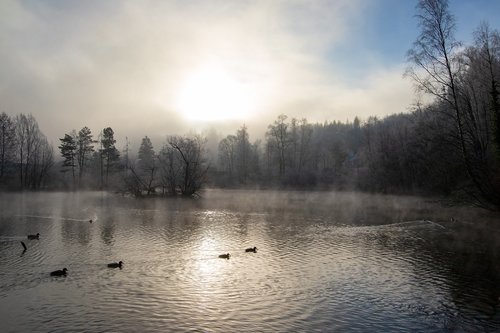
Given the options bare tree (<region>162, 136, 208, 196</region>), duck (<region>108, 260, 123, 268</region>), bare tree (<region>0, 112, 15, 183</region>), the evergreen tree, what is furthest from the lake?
the evergreen tree

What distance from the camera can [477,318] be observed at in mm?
12016

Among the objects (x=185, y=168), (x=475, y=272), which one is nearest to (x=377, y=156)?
(x=185, y=168)

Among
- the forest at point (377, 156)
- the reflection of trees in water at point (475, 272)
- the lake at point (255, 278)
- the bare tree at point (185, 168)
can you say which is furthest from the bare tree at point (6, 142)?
the reflection of trees in water at point (475, 272)

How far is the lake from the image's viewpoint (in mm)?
12008

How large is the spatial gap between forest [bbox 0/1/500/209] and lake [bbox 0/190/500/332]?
7329mm

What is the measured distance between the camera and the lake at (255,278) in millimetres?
12008

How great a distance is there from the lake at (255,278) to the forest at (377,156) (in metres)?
7.33

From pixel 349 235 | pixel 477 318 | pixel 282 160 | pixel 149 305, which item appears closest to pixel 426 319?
pixel 477 318

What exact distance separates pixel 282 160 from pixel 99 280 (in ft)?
296

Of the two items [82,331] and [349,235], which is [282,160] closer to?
[349,235]

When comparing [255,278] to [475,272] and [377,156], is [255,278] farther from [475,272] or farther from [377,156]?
[377,156]

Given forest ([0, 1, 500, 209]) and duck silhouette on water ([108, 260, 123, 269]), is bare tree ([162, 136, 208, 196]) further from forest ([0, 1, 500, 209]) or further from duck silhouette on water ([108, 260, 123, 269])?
duck silhouette on water ([108, 260, 123, 269])

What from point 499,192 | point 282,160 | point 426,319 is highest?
point 282,160

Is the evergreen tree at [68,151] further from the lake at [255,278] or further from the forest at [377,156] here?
the lake at [255,278]
